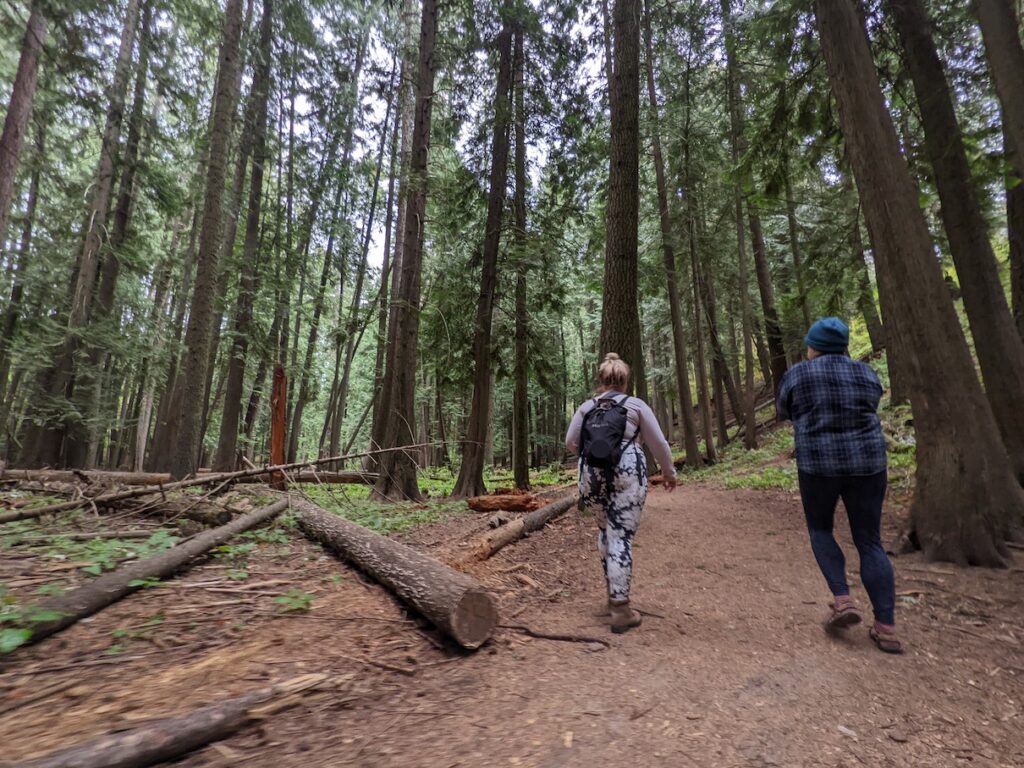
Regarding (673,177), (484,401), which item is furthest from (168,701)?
(673,177)

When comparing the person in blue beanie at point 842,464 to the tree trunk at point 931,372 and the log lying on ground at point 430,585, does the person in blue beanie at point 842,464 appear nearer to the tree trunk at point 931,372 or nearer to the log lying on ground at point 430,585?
the tree trunk at point 931,372

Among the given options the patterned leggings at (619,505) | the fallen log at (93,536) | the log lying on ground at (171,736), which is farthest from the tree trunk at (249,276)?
the log lying on ground at (171,736)

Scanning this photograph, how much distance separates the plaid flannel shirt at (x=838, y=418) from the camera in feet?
11.3

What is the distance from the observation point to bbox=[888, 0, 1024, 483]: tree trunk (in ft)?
21.1

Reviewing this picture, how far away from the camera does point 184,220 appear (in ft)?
71.2

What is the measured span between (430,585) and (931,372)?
5.48 metres

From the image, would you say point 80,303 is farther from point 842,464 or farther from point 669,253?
point 842,464

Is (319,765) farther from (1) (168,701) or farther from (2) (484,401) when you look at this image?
(2) (484,401)

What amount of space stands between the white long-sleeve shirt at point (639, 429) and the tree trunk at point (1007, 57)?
14.9ft

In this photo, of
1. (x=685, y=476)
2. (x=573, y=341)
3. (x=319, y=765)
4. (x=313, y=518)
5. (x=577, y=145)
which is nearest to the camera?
(x=319, y=765)

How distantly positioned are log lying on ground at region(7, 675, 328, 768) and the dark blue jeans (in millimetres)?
3593

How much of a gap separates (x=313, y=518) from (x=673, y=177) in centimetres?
1467

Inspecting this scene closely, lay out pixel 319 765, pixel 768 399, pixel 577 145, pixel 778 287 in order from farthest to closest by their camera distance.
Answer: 1. pixel 768 399
2. pixel 778 287
3. pixel 577 145
4. pixel 319 765

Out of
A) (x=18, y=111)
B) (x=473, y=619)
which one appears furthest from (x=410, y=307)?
(x=473, y=619)
